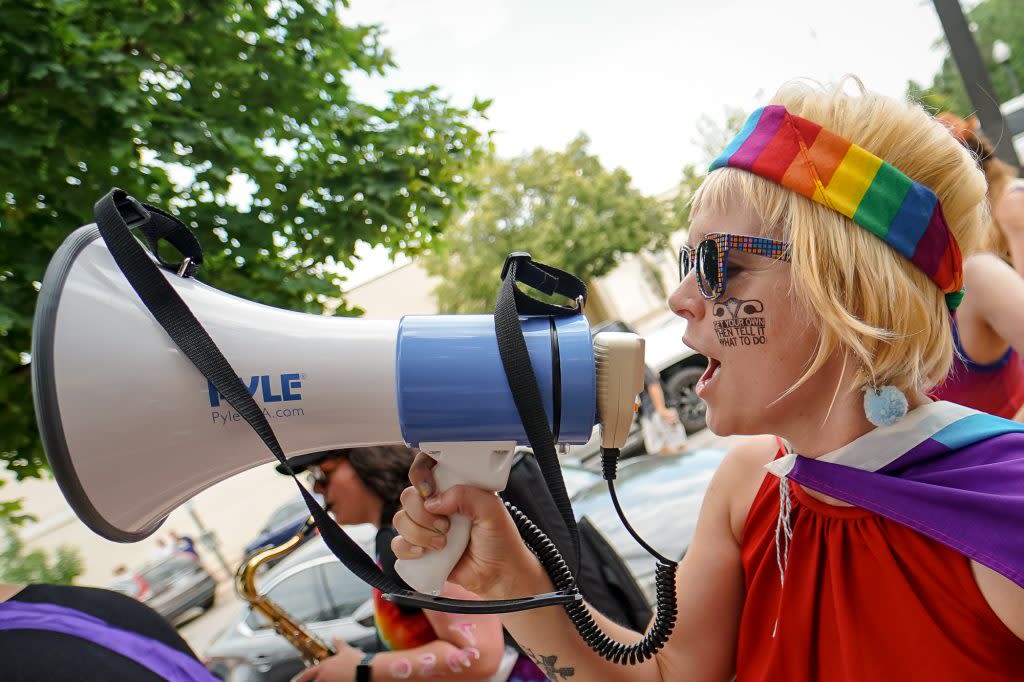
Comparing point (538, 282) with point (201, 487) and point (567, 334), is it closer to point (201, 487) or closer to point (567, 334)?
point (567, 334)

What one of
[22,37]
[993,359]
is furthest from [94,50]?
[993,359]

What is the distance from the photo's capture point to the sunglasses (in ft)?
3.64

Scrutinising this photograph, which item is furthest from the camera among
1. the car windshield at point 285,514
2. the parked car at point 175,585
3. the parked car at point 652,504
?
the parked car at point 175,585

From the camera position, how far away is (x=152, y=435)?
0.98 m

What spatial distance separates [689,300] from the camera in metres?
1.19

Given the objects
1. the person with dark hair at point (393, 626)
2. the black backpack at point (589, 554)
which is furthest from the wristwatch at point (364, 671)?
the black backpack at point (589, 554)

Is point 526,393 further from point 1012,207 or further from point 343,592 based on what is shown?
point 343,592

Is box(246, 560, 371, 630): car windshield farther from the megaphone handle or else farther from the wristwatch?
the megaphone handle

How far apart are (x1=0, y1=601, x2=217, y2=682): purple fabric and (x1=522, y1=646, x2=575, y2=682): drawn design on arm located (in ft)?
2.45

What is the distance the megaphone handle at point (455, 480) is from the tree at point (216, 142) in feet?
4.49

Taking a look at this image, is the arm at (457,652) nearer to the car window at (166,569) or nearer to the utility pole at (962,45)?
the utility pole at (962,45)

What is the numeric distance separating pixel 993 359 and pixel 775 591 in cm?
135

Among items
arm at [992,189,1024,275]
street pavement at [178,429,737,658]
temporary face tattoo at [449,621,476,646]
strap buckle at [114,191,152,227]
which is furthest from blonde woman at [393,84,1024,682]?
street pavement at [178,429,737,658]

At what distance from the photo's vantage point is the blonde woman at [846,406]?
97cm
